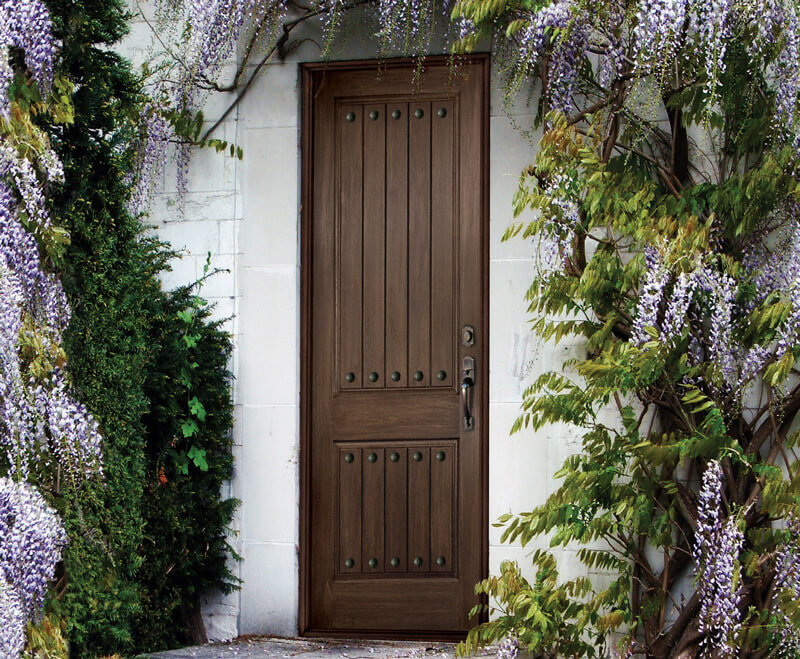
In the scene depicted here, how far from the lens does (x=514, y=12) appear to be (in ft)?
12.2

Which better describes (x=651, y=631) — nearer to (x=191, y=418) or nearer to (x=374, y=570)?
(x=374, y=570)

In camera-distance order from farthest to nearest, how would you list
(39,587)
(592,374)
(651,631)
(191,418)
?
(191,418) → (651,631) → (592,374) → (39,587)

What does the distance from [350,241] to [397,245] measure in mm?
186

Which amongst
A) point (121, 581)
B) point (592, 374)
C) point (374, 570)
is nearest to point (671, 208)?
point (592, 374)

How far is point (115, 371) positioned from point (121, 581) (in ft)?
2.02

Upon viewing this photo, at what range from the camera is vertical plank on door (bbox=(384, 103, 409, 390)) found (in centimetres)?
424

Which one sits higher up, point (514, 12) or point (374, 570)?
point (514, 12)

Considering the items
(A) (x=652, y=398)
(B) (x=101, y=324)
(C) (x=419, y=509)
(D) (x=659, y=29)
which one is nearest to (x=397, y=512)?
(C) (x=419, y=509)

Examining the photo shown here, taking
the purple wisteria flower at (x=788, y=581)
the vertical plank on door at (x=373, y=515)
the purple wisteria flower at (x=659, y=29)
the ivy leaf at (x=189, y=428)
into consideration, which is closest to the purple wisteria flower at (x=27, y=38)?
the ivy leaf at (x=189, y=428)

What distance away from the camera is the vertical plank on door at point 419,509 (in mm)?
4180

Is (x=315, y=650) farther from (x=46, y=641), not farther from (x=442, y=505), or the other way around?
(x=46, y=641)

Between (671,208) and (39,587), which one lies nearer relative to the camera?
(39,587)

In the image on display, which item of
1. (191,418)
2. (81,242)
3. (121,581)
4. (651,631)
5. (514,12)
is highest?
(514,12)

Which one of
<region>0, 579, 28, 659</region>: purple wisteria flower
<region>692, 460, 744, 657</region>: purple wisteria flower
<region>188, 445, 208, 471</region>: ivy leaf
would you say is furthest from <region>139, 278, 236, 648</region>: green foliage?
<region>692, 460, 744, 657</region>: purple wisteria flower
